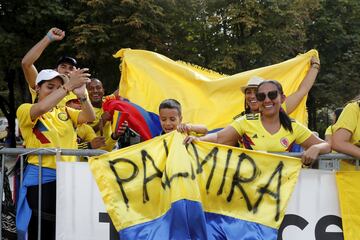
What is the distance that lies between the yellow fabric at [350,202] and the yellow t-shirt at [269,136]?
0.47 metres

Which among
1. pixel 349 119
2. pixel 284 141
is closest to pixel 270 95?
pixel 284 141

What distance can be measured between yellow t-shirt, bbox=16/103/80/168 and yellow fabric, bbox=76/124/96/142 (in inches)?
43.8

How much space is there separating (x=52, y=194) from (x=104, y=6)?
1359cm

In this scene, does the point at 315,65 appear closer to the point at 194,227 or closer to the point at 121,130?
the point at 121,130

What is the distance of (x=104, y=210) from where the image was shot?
4270mm

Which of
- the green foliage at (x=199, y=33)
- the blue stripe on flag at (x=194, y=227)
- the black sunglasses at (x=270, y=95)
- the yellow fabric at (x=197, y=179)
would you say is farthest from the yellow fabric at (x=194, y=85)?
the green foliage at (x=199, y=33)

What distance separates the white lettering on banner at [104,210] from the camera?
4.11 meters

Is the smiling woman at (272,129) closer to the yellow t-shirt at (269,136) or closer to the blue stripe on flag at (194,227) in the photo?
the yellow t-shirt at (269,136)

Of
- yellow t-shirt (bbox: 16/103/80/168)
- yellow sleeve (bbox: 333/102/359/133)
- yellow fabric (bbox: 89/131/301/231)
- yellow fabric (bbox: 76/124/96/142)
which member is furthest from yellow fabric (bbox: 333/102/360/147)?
yellow fabric (bbox: 76/124/96/142)

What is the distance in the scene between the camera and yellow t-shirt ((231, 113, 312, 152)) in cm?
424

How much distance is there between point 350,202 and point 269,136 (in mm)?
813

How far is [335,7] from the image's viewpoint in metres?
25.1

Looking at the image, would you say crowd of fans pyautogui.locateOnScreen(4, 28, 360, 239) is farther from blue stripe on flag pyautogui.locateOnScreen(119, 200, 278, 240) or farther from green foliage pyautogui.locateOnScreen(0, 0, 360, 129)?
green foliage pyautogui.locateOnScreen(0, 0, 360, 129)

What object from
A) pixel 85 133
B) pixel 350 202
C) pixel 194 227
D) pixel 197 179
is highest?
pixel 85 133
